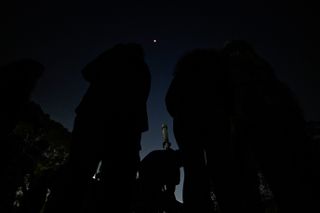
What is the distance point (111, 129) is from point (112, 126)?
43 millimetres

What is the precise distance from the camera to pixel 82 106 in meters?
3.41

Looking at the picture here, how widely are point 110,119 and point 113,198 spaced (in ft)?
3.28

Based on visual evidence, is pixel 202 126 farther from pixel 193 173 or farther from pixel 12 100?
pixel 12 100

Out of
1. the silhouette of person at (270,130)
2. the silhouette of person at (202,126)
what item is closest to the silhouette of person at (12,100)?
the silhouette of person at (202,126)

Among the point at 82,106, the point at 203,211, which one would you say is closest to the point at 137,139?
the point at 82,106

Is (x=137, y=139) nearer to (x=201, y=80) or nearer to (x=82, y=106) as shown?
(x=82, y=106)

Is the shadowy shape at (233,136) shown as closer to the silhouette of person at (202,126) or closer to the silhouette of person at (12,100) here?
the silhouette of person at (202,126)

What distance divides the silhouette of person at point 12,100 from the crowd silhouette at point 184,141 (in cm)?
2

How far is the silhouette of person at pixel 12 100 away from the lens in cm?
459

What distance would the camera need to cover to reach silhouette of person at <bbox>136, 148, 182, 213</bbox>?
4.71 m

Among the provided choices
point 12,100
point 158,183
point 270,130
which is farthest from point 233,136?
point 12,100

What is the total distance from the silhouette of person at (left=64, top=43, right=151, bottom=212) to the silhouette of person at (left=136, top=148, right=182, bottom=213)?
4.48ft

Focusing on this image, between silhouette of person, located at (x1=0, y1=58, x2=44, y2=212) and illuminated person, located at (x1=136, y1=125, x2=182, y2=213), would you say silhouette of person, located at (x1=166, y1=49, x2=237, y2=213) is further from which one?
silhouette of person, located at (x1=0, y1=58, x2=44, y2=212)

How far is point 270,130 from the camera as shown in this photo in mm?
4457
